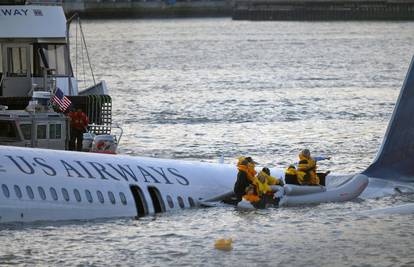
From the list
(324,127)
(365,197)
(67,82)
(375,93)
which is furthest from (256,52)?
(365,197)

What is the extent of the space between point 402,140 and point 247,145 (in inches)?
885

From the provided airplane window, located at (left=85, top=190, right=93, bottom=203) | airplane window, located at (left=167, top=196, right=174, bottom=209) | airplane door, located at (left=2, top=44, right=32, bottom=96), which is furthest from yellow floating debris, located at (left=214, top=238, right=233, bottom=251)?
airplane door, located at (left=2, top=44, right=32, bottom=96)

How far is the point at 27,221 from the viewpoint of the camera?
34.4 metres

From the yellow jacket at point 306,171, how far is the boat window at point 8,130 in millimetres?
9751

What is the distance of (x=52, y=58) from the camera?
2325 inches

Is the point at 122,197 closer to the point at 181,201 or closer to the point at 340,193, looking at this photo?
the point at 181,201

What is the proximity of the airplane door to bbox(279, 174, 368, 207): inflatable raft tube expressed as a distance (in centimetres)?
1895

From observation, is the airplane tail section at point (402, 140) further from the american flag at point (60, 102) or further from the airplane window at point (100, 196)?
the american flag at point (60, 102)

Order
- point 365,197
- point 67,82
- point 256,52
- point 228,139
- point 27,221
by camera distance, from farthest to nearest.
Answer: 1. point 256,52
2. point 228,139
3. point 67,82
4. point 365,197
5. point 27,221

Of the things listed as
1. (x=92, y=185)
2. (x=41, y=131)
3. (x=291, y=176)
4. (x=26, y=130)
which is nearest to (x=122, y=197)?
(x=92, y=185)

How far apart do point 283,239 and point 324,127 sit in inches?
1440

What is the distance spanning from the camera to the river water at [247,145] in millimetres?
36594

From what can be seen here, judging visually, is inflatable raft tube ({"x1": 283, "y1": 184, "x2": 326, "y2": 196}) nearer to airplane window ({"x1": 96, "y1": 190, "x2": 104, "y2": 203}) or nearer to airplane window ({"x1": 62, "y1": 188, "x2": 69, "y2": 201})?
airplane window ({"x1": 96, "y1": 190, "x2": 104, "y2": 203})

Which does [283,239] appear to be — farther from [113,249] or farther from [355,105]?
[355,105]
